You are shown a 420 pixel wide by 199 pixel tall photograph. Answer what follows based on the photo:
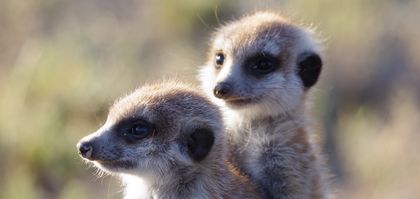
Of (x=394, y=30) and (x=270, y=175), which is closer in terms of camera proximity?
(x=270, y=175)

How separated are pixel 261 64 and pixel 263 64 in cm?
1

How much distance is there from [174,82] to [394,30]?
319 inches

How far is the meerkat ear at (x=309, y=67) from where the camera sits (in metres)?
5.64

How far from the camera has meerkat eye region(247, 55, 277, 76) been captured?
5500 mm

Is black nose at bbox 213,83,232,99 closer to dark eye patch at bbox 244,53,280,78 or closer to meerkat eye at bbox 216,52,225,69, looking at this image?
dark eye patch at bbox 244,53,280,78

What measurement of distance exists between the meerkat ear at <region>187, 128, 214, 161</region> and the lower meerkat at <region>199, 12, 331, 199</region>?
0.46m

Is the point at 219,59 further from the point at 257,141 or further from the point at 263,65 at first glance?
the point at 257,141

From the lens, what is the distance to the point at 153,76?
36.6 feet

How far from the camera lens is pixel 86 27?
12.5 metres

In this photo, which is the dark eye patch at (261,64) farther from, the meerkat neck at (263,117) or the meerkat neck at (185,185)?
the meerkat neck at (185,185)

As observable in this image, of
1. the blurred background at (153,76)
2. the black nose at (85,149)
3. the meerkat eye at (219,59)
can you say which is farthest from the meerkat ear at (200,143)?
the blurred background at (153,76)

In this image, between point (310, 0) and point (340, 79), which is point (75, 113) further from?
point (310, 0)

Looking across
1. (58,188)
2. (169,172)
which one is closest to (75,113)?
(58,188)

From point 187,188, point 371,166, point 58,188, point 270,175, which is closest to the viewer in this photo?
point 187,188
